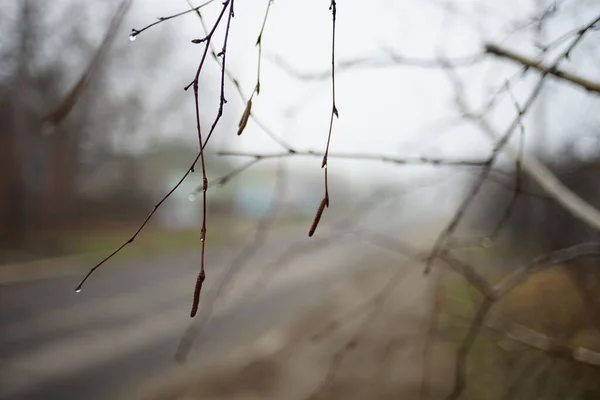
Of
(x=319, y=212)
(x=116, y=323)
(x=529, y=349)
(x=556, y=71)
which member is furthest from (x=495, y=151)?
(x=116, y=323)

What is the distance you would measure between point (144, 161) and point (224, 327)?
6.54ft

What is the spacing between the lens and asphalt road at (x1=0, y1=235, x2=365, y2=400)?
128 inches

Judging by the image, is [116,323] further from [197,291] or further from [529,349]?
[197,291]

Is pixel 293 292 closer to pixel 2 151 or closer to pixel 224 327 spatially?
pixel 224 327

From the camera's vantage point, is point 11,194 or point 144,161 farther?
point 11,194

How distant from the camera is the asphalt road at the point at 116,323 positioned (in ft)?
Answer: 10.7

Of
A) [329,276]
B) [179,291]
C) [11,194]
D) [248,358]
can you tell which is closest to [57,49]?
[248,358]

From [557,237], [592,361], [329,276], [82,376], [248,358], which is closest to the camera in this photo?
[592,361]

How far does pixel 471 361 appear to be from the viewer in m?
2.74

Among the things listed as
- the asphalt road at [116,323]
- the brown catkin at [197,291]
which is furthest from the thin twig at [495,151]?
the brown catkin at [197,291]

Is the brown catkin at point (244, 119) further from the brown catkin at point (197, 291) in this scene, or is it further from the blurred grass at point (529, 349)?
the blurred grass at point (529, 349)

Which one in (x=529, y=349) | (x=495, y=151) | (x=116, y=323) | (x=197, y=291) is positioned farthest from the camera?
(x=116, y=323)

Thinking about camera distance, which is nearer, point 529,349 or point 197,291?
point 197,291

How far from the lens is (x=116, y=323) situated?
4.54 metres
